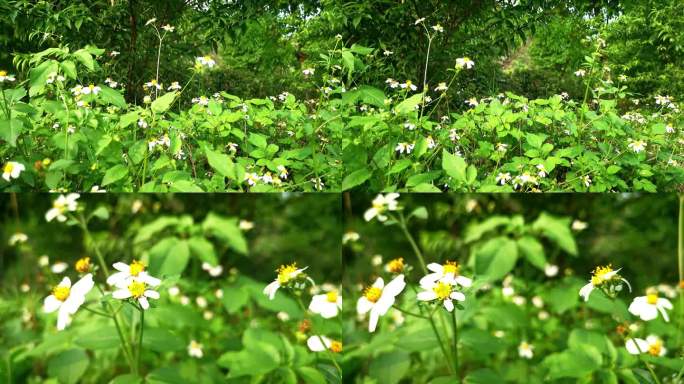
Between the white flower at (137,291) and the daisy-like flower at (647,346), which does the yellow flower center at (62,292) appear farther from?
the daisy-like flower at (647,346)

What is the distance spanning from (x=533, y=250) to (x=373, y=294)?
28 cm

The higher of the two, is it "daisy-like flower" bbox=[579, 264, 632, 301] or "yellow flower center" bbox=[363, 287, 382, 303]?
"daisy-like flower" bbox=[579, 264, 632, 301]

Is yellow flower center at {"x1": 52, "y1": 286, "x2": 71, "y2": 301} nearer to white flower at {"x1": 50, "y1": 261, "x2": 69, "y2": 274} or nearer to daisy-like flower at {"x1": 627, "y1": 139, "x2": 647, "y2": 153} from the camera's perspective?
white flower at {"x1": 50, "y1": 261, "x2": 69, "y2": 274}

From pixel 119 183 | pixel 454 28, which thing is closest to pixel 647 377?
pixel 119 183

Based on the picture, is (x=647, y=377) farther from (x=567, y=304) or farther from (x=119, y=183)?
(x=119, y=183)

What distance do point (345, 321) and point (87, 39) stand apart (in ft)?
14.3

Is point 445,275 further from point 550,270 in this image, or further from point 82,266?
point 82,266

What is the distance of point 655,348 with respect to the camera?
1185 mm

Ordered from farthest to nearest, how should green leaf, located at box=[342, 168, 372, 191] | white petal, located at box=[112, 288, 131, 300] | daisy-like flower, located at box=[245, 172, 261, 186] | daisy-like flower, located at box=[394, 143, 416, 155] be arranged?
daisy-like flower, located at box=[394, 143, 416, 155] → daisy-like flower, located at box=[245, 172, 261, 186] → green leaf, located at box=[342, 168, 372, 191] → white petal, located at box=[112, 288, 131, 300]

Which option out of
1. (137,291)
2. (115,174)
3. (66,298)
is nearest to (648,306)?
(137,291)

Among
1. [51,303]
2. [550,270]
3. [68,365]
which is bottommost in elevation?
[68,365]

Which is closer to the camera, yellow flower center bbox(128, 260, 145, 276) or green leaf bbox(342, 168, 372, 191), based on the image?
yellow flower center bbox(128, 260, 145, 276)

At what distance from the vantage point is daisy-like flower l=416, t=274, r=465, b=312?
103 centimetres

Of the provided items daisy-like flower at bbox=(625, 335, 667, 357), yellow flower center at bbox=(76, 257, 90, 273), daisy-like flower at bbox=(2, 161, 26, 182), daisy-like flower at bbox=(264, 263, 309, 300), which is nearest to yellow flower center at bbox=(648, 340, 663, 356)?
daisy-like flower at bbox=(625, 335, 667, 357)
